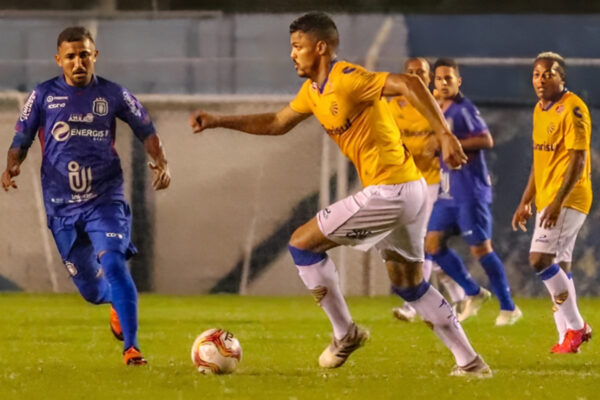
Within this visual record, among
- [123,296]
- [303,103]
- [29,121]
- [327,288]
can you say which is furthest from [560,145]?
[29,121]

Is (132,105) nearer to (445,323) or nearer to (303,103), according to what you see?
(303,103)

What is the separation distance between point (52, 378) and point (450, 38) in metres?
8.40

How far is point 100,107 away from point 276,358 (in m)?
1.83

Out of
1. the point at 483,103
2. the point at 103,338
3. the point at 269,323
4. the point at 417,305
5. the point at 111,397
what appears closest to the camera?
the point at 111,397

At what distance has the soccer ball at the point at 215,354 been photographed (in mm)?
6828

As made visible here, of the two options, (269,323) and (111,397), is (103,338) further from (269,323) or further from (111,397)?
(111,397)

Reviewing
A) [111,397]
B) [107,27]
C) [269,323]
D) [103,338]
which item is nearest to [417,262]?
[111,397]

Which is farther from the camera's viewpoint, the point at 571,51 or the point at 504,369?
the point at 571,51

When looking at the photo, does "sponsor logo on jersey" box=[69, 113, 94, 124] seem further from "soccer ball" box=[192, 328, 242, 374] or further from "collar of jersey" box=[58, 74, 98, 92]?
"soccer ball" box=[192, 328, 242, 374]

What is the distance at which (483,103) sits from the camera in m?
13.7

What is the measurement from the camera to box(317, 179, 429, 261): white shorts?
6.44 metres

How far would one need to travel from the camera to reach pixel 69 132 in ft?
24.5

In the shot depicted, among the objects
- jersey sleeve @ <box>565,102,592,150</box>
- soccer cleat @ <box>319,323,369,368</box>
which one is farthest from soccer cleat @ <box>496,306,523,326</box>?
soccer cleat @ <box>319,323,369,368</box>

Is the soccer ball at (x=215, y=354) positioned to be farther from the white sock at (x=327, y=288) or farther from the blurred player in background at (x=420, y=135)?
the blurred player in background at (x=420, y=135)
